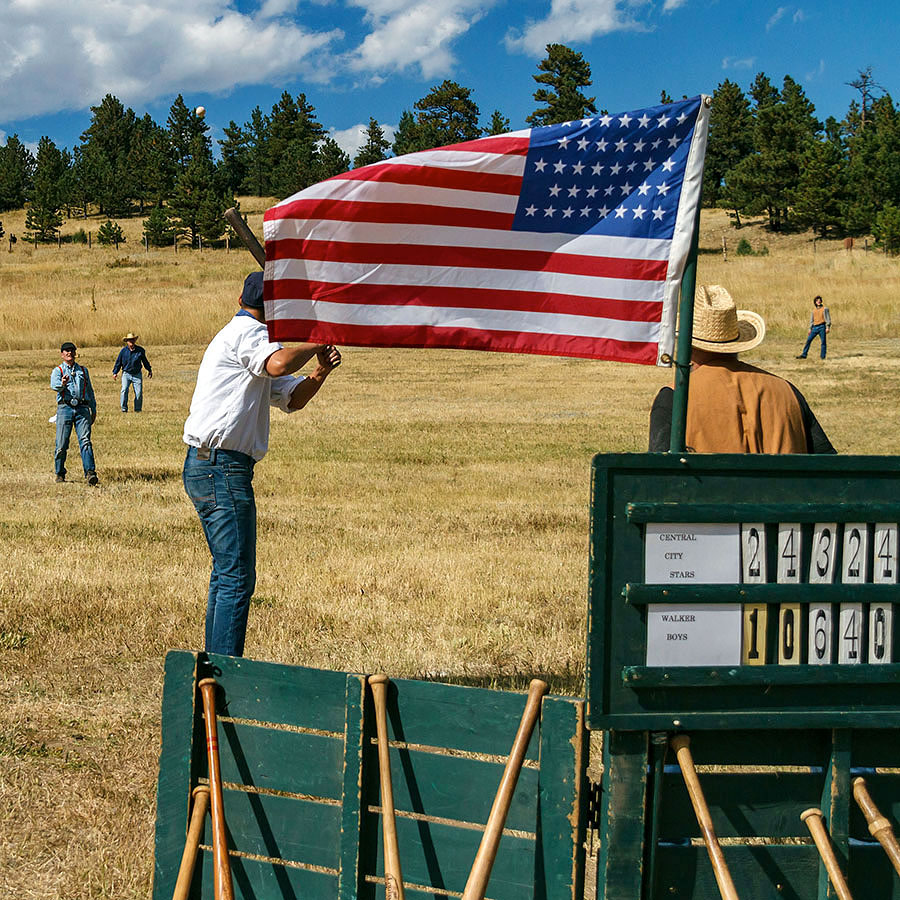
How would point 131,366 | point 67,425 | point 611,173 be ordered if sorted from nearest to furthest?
point 611,173, point 67,425, point 131,366

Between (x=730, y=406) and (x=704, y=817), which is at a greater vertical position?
(x=730, y=406)

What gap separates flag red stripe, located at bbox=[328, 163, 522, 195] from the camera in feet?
14.3

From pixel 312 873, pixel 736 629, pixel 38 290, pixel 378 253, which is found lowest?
pixel 312 873

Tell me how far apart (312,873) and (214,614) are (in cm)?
204

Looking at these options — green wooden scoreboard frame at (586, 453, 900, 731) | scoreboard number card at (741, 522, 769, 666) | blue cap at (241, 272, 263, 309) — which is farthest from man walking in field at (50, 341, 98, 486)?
scoreboard number card at (741, 522, 769, 666)

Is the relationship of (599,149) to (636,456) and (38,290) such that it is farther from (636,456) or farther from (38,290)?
(38,290)

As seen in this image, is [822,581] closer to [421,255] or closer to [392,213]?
[421,255]

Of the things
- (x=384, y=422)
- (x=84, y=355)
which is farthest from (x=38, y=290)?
(x=384, y=422)

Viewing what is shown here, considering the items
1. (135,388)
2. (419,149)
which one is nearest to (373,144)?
(419,149)

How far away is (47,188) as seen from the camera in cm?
9431

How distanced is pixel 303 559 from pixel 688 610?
21.5 ft

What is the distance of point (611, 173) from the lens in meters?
4.22

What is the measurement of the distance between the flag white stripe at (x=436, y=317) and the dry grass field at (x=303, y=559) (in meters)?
2.12

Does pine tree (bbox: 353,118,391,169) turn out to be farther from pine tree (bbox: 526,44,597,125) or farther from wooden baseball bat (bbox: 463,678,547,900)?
wooden baseball bat (bbox: 463,678,547,900)
